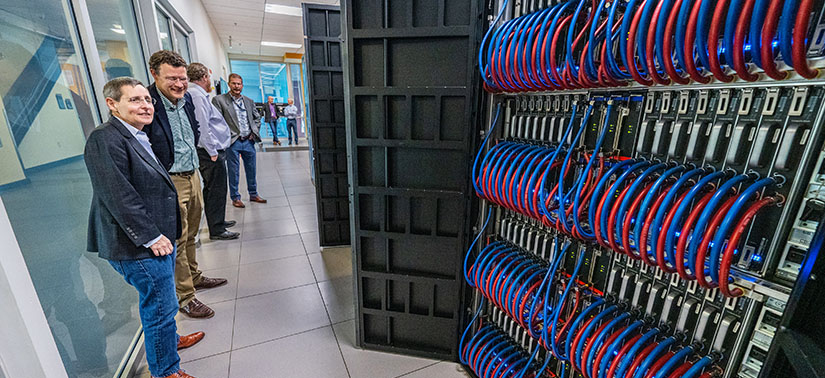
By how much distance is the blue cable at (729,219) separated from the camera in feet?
2.55

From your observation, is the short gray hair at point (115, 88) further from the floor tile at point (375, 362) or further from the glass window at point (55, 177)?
the floor tile at point (375, 362)

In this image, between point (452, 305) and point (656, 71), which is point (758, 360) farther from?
point (452, 305)

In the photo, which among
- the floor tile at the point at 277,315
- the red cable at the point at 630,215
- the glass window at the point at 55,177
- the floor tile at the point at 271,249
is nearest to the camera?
the red cable at the point at 630,215

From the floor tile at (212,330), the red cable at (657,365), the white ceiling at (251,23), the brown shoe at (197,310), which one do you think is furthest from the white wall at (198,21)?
the red cable at (657,365)

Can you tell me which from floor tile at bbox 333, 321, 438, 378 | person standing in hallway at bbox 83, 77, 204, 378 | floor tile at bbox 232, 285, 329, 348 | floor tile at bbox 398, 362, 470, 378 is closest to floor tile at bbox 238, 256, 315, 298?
floor tile at bbox 232, 285, 329, 348

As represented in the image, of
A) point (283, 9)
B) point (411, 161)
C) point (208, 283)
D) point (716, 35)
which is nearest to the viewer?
point (716, 35)

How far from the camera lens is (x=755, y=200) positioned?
843mm

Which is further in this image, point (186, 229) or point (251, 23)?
point (251, 23)

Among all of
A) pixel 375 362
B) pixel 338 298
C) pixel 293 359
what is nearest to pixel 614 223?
pixel 375 362

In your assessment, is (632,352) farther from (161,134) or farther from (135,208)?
(161,134)

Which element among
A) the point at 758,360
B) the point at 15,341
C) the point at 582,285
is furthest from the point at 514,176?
the point at 15,341

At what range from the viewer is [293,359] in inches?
82.9

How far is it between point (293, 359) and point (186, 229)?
1263 mm

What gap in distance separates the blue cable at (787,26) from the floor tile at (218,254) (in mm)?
3820
